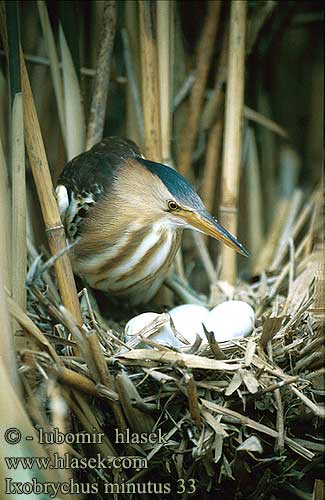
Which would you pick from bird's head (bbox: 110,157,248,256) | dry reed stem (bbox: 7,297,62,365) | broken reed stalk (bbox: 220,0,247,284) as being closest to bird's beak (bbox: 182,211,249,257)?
bird's head (bbox: 110,157,248,256)

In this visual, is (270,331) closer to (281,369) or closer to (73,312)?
(281,369)

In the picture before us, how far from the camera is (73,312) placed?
1.22m

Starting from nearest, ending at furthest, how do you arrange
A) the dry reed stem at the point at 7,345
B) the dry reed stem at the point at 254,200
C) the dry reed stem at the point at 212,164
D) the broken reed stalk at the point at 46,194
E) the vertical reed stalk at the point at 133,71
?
1. the dry reed stem at the point at 7,345
2. the broken reed stalk at the point at 46,194
3. the vertical reed stalk at the point at 133,71
4. the dry reed stem at the point at 212,164
5. the dry reed stem at the point at 254,200

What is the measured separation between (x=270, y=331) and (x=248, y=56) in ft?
2.89

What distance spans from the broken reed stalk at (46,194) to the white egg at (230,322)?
0.90 feet

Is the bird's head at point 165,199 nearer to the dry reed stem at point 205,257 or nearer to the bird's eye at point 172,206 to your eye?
the bird's eye at point 172,206

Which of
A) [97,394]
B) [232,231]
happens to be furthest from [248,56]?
[97,394]

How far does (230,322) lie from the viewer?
1336mm

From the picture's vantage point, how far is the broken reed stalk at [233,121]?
1569mm

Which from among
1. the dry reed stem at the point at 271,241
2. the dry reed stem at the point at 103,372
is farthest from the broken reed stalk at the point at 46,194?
the dry reed stem at the point at 271,241

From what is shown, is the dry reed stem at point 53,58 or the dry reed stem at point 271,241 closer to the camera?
the dry reed stem at point 53,58

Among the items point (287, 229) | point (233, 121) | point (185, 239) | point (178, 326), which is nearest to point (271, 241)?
point (287, 229)

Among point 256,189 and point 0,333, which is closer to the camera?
point 0,333

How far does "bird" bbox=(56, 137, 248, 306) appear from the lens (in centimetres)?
148
